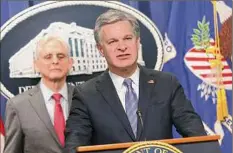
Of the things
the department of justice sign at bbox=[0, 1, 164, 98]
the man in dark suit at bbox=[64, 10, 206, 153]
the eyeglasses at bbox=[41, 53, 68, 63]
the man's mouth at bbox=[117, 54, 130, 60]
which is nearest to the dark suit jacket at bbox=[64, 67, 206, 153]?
the man in dark suit at bbox=[64, 10, 206, 153]

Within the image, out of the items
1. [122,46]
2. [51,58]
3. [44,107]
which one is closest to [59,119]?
[44,107]

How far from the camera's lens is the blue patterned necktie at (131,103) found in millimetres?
1407

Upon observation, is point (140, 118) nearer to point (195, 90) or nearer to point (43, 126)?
point (43, 126)

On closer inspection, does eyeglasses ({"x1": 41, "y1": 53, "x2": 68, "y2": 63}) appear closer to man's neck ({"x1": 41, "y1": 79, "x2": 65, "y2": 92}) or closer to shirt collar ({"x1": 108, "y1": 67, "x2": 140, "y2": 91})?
man's neck ({"x1": 41, "y1": 79, "x2": 65, "y2": 92})

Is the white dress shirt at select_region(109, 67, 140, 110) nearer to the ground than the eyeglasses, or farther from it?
nearer to the ground

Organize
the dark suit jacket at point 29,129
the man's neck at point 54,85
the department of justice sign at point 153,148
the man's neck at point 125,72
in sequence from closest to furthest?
the department of justice sign at point 153,148 → the man's neck at point 125,72 → the dark suit jacket at point 29,129 → the man's neck at point 54,85

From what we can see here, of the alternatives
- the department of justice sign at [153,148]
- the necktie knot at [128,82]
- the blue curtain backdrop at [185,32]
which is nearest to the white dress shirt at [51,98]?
the blue curtain backdrop at [185,32]

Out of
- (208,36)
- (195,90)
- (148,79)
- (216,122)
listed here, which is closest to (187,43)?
(208,36)

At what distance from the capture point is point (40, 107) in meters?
2.12

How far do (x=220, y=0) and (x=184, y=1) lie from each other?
0.22 metres

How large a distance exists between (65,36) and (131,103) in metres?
0.92

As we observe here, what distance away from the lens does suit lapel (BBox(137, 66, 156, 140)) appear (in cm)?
140

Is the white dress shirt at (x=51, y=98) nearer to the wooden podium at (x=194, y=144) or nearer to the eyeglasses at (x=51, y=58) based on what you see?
the eyeglasses at (x=51, y=58)

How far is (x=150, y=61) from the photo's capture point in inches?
92.2
